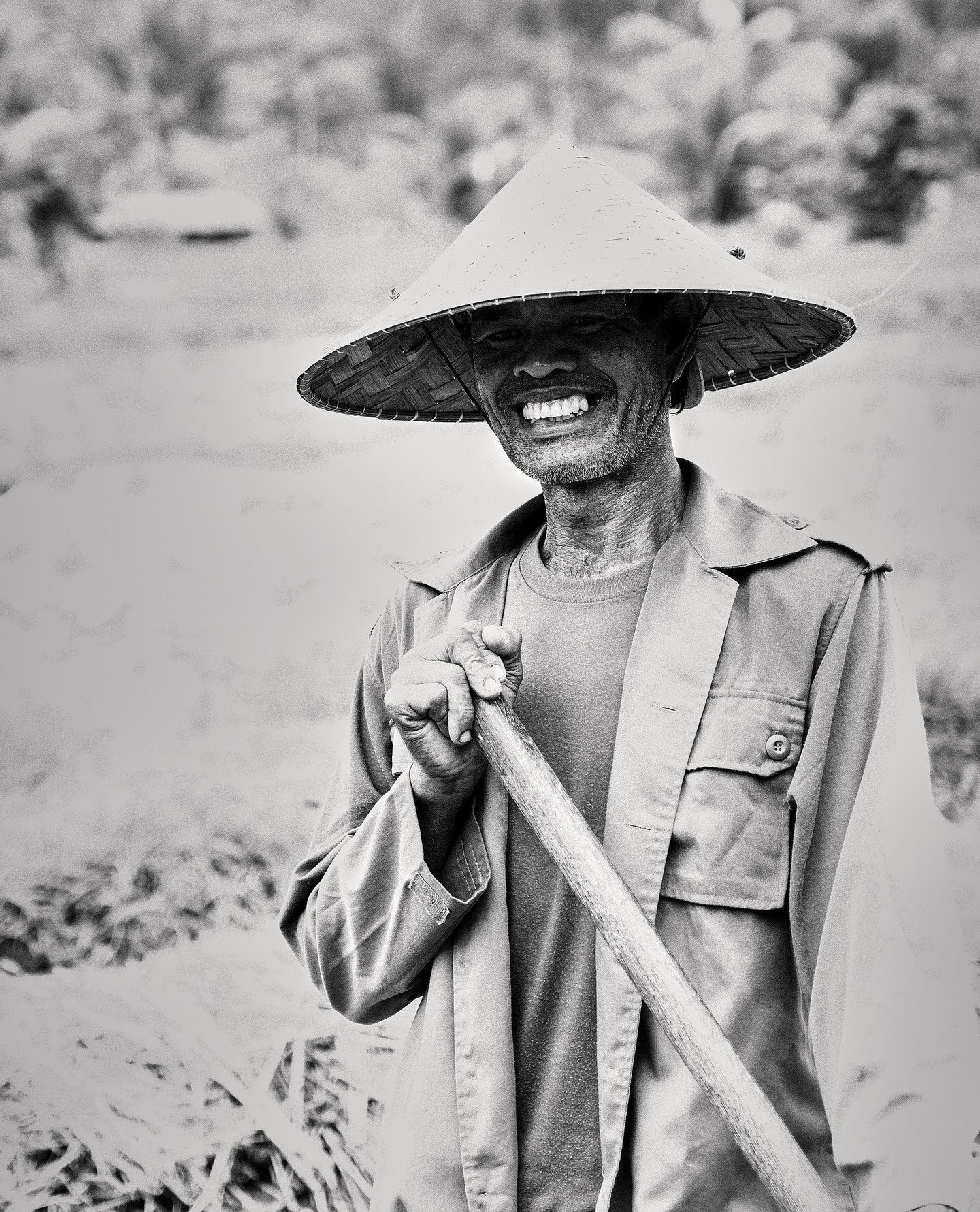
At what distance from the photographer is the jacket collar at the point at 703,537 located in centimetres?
169

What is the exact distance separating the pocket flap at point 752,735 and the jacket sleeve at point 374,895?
32cm

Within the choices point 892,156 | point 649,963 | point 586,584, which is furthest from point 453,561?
point 892,156

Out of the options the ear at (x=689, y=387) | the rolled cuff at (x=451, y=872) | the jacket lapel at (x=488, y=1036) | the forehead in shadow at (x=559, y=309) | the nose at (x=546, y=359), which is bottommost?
the jacket lapel at (x=488, y=1036)

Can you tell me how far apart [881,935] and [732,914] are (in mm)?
173

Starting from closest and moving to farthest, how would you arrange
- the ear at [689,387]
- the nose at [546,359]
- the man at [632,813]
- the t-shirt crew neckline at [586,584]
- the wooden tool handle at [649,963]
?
1. the wooden tool handle at [649,963]
2. the man at [632,813]
3. the nose at [546,359]
4. the t-shirt crew neckline at [586,584]
5. the ear at [689,387]

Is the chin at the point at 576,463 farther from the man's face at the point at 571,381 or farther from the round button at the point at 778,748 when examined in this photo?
the round button at the point at 778,748

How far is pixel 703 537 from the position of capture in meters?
1.73

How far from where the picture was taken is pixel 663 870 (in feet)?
5.12

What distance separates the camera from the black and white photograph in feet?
5.20

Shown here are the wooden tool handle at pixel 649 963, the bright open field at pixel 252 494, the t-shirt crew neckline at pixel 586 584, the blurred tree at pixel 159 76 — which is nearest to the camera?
the wooden tool handle at pixel 649 963

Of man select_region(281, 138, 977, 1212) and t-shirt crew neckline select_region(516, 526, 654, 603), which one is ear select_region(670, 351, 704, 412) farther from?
t-shirt crew neckline select_region(516, 526, 654, 603)

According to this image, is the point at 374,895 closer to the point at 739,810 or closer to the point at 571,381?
the point at 739,810

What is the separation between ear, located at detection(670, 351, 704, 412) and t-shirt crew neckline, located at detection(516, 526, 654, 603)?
27cm

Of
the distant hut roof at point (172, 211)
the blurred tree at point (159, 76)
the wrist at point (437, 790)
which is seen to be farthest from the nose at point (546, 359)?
the blurred tree at point (159, 76)
